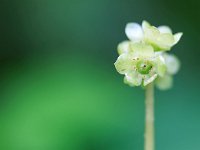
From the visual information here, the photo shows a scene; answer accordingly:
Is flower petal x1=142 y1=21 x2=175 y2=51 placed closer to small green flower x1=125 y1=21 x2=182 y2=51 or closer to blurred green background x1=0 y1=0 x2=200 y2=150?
small green flower x1=125 y1=21 x2=182 y2=51

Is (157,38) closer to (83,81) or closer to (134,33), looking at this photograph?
(134,33)

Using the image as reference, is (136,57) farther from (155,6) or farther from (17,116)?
(155,6)

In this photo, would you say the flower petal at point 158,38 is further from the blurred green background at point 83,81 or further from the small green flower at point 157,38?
the blurred green background at point 83,81

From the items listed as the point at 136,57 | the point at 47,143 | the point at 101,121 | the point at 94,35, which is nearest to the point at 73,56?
the point at 94,35

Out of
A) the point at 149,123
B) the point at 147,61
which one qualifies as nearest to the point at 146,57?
the point at 147,61

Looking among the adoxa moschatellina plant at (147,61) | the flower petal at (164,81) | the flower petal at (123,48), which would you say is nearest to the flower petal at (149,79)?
the adoxa moschatellina plant at (147,61)

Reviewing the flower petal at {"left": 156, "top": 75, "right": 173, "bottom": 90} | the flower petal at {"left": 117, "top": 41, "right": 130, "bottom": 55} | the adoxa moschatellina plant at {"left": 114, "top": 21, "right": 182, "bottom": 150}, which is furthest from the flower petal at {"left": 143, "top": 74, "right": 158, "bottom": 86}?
the flower petal at {"left": 156, "top": 75, "right": 173, "bottom": 90}
